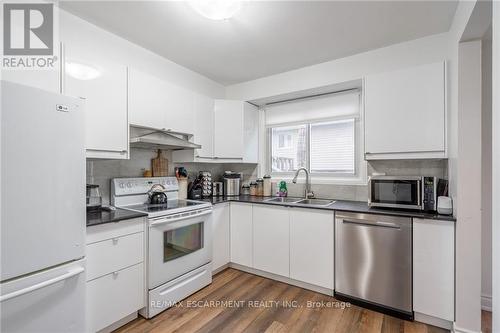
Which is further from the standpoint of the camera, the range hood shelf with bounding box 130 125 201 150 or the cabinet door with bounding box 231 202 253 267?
the cabinet door with bounding box 231 202 253 267

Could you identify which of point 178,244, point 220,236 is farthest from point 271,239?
point 178,244

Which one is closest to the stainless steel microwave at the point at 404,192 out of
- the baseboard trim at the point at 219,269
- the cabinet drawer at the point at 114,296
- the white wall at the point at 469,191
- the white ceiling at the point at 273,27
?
the white wall at the point at 469,191

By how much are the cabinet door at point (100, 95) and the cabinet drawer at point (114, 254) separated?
0.71 metres

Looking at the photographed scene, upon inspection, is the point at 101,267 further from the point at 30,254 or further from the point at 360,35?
the point at 360,35

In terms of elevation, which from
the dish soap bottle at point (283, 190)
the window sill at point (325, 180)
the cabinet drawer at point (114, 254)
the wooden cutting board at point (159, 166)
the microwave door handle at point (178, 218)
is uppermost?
the wooden cutting board at point (159, 166)

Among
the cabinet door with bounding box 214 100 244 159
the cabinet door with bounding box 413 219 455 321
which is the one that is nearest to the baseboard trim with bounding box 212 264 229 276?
the cabinet door with bounding box 214 100 244 159

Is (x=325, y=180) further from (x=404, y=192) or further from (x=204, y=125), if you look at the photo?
(x=204, y=125)

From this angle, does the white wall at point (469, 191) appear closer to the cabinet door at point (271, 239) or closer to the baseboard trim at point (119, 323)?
the cabinet door at point (271, 239)

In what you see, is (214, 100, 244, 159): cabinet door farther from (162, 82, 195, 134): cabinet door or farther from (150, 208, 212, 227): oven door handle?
(150, 208, 212, 227): oven door handle

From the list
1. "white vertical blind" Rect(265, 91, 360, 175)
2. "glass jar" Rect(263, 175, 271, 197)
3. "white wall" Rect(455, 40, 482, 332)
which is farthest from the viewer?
"glass jar" Rect(263, 175, 271, 197)

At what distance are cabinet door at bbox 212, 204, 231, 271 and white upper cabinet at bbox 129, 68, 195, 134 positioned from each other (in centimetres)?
99

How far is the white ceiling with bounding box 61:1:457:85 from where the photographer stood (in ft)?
5.96

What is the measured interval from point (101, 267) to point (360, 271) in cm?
210

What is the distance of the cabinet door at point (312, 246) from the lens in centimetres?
232
